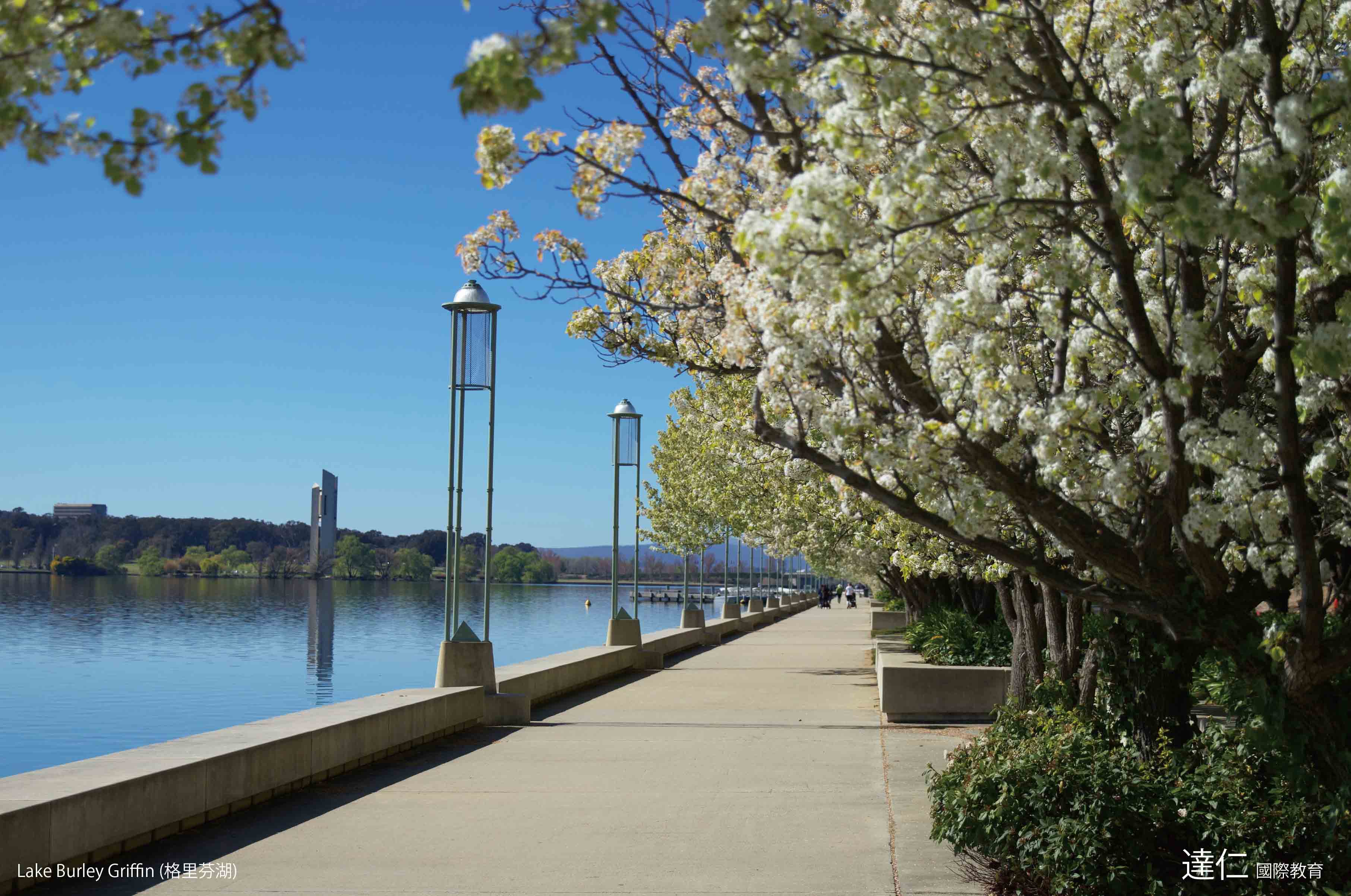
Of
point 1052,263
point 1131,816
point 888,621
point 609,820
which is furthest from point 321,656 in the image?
point 1052,263

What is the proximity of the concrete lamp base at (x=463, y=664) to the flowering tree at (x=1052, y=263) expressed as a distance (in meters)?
9.78

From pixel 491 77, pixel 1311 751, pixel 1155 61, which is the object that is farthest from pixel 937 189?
pixel 1311 751

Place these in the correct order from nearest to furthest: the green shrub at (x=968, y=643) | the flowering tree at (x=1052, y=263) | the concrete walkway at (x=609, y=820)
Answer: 1. the flowering tree at (x=1052, y=263)
2. the concrete walkway at (x=609, y=820)
3. the green shrub at (x=968, y=643)

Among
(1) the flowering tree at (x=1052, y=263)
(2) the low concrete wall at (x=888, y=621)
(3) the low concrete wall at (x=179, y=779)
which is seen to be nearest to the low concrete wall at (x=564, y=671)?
(3) the low concrete wall at (x=179, y=779)

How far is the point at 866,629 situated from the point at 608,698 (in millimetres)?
30034

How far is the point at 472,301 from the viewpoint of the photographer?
55.6 ft

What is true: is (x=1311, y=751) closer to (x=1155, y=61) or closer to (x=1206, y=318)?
(x=1206, y=318)

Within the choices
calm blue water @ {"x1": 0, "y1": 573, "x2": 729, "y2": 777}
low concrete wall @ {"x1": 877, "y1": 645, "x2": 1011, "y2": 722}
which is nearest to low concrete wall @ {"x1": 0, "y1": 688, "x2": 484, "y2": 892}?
calm blue water @ {"x1": 0, "y1": 573, "x2": 729, "y2": 777}

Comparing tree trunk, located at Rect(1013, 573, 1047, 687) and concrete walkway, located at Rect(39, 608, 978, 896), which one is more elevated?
tree trunk, located at Rect(1013, 573, 1047, 687)

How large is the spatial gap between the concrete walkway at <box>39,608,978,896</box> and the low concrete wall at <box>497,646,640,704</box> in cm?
116

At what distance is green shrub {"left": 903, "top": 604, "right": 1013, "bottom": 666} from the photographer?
2034 cm

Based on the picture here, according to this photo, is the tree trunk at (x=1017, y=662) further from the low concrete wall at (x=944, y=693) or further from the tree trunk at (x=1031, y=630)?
the low concrete wall at (x=944, y=693)

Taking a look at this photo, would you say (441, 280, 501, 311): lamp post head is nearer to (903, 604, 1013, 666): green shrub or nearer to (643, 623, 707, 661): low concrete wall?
(903, 604, 1013, 666): green shrub

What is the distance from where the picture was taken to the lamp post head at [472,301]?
17.0 m
